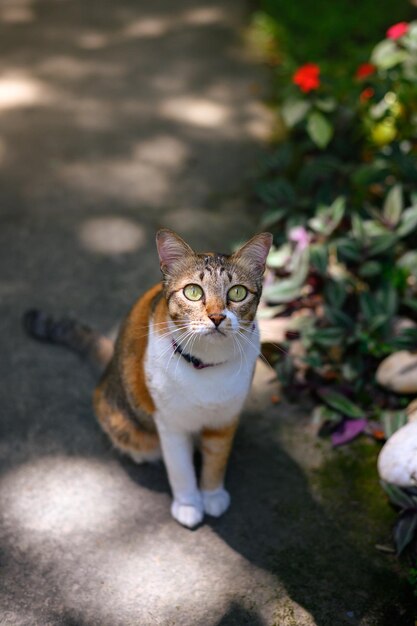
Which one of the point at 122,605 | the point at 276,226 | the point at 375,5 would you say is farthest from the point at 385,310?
the point at 375,5

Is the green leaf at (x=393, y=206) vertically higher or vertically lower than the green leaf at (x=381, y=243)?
higher

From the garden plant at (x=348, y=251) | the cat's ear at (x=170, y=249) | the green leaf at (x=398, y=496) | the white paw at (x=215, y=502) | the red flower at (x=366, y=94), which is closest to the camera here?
the cat's ear at (x=170, y=249)

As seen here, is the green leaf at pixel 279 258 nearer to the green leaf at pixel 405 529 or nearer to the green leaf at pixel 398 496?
the green leaf at pixel 398 496

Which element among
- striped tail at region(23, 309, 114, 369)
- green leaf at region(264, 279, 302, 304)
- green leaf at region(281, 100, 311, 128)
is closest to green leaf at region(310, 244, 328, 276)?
green leaf at region(264, 279, 302, 304)

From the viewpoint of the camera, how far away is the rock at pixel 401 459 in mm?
2746

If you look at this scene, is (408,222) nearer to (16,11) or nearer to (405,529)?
(405,529)

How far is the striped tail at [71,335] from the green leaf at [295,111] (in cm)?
156

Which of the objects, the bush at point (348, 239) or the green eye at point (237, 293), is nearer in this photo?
the green eye at point (237, 293)

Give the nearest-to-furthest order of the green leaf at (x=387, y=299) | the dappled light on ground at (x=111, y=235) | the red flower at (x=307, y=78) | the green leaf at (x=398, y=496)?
1. the green leaf at (x=398, y=496)
2. the green leaf at (x=387, y=299)
3. the red flower at (x=307, y=78)
4. the dappled light on ground at (x=111, y=235)

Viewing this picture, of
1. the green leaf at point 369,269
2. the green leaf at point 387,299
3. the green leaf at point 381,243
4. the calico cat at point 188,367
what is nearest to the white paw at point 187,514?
the calico cat at point 188,367

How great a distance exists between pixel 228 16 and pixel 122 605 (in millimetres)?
5486

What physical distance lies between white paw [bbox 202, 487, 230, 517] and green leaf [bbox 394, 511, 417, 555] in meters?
0.68

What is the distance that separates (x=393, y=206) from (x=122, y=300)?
4.87ft

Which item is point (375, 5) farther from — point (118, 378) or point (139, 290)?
point (118, 378)
